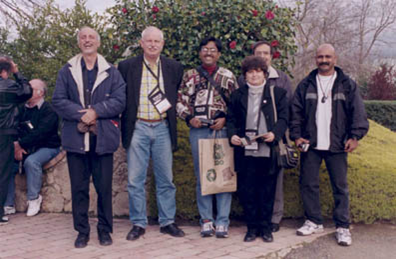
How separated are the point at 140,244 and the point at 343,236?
202 cm

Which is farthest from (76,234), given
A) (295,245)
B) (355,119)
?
(355,119)

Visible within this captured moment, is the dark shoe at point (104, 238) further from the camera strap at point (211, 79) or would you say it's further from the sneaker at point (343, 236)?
the sneaker at point (343, 236)

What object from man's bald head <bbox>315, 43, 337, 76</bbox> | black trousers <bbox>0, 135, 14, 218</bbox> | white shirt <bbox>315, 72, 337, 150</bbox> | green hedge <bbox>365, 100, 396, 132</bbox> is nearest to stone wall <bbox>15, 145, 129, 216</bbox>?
black trousers <bbox>0, 135, 14, 218</bbox>

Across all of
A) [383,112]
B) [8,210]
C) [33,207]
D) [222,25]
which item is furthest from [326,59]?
[383,112]

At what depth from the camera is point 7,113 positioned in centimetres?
538

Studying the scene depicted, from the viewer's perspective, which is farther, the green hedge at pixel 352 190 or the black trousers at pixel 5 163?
the black trousers at pixel 5 163

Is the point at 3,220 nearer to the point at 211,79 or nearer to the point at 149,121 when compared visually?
the point at 149,121

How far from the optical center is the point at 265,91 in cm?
455

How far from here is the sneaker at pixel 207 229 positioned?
4762 millimetres

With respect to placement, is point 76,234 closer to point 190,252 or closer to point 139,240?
point 139,240

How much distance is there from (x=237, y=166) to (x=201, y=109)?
687mm

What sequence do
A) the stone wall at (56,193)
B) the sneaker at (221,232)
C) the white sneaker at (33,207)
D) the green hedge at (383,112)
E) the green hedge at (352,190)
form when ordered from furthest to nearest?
the green hedge at (383,112) → the stone wall at (56,193) → the white sneaker at (33,207) → the green hedge at (352,190) → the sneaker at (221,232)

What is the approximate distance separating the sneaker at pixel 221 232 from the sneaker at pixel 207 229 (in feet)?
0.25

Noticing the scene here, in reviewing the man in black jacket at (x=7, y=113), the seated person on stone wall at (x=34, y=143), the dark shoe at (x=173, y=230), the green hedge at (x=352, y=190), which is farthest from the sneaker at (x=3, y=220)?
the dark shoe at (x=173, y=230)
